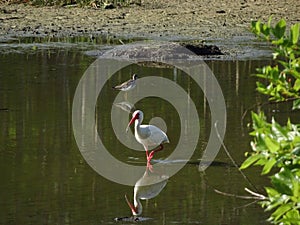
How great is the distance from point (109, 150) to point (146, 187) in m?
1.09

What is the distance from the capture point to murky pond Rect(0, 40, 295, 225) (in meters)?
6.61

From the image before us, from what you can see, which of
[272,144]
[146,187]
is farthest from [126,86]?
[272,144]

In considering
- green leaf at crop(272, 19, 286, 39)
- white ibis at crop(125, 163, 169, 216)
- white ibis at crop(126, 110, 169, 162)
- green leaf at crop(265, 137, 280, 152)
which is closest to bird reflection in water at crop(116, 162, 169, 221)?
white ibis at crop(125, 163, 169, 216)

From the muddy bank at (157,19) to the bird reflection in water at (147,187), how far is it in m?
7.14

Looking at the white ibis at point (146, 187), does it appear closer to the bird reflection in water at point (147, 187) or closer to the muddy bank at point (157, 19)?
the bird reflection in water at point (147, 187)

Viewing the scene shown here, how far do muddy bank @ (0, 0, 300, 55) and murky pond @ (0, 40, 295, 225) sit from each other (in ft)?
10.1

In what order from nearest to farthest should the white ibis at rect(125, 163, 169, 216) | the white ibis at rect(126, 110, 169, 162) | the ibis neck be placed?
the ibis neck < the white ibis at rect(125, 163, 169, 216) < the white ibis at rect(126, 110, 169, 162)

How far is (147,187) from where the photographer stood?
7.54 meters

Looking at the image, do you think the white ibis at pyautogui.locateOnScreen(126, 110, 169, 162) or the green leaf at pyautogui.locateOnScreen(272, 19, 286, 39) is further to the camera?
the white ibis at pyautogui.locateOnScreen(126, 110, 169, 162)

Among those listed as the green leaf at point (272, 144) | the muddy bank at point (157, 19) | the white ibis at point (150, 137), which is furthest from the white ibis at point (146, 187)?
the muddy bank at point (157, 19)

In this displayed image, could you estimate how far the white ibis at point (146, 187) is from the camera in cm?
690

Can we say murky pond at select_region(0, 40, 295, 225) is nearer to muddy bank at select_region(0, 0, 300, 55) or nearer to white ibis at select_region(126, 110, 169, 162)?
white ibis at select_region(126, 110, 169, 162)

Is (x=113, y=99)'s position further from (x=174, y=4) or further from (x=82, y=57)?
(x=174, y=4)

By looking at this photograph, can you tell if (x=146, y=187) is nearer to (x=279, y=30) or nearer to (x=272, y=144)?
(x=279, y=30)
